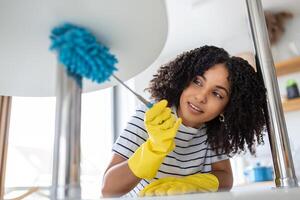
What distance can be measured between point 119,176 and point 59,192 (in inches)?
13.2

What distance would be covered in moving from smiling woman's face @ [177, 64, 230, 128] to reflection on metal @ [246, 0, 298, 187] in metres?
0.18

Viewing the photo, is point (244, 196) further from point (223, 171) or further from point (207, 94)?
point (223, 171)

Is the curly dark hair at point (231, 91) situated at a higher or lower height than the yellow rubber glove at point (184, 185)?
higher

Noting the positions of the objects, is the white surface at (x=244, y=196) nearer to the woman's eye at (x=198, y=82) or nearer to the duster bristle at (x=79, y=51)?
the duster bristle at (x=79, y=51)

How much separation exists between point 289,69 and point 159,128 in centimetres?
164

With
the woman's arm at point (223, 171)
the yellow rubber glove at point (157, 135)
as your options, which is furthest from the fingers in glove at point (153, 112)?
the woman's arm at point (223, 171)

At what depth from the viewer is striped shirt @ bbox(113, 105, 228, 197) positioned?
73 centimetres

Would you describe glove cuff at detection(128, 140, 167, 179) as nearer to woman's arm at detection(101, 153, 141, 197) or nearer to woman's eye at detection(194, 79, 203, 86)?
woman's arm at detection(101, 153, 141, 197)

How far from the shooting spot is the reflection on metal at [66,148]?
12.3 inches

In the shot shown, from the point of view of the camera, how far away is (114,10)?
32 cm

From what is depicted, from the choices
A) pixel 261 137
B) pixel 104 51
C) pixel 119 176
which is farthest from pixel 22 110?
pixel 104 51

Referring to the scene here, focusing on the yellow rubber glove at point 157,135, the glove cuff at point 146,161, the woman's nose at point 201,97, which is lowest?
the glove cuff at point 146,161

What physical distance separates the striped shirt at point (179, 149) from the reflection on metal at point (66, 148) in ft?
1.31

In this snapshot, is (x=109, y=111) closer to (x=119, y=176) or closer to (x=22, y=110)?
(x=22, y=110)
